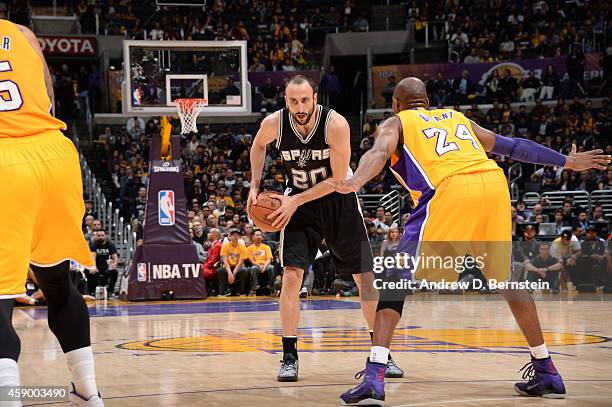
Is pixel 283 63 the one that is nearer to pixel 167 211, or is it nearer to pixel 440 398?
pixel 167 211

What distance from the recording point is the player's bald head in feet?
17.6

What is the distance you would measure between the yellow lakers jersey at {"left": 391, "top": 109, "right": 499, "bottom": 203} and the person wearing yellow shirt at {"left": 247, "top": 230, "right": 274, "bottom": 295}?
11261 millimetres

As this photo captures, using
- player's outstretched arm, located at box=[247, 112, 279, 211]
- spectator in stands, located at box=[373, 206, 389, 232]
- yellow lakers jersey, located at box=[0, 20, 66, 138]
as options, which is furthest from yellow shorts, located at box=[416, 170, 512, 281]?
spectator in stands, located at box=[373, 206, 389, 232]

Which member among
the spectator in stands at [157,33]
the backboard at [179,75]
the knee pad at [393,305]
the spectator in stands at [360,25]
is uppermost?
the spectator in stands at [360,25]

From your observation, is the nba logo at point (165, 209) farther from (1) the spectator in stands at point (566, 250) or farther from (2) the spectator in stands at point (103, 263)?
(1) the spectator in stands at point (566, 250)

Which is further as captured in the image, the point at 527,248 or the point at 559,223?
the point at 559,223

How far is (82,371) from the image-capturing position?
13.2ft

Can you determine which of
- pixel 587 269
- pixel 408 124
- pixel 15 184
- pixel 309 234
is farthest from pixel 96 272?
pixel 15 184

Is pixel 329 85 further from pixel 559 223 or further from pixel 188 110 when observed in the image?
pixel 559 223

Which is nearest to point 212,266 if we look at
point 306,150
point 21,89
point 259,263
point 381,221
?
point 259,263

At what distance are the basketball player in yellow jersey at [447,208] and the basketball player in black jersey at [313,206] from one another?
1002 mm

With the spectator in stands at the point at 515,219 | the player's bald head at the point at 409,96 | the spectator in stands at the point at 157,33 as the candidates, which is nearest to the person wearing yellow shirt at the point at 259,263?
the spectator in stands at the point at 515,219

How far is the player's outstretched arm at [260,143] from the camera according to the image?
6.34m

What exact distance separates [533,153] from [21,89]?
3.08 m
